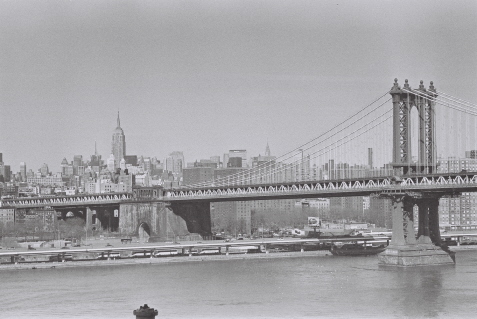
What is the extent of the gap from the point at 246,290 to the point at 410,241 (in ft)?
45.8

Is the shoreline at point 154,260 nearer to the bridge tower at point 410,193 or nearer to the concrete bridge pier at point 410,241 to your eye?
the bridge tower at point 410,193

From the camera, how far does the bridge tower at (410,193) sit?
50188 millimetres

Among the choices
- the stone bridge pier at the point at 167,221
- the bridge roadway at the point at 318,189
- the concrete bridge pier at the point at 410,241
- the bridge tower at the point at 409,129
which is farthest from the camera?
the stone bridge pier at the point at 167,221

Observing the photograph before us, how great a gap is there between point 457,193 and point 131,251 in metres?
19.5

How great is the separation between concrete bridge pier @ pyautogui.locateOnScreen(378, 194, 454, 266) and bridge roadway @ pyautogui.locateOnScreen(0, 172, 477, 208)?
0.90m

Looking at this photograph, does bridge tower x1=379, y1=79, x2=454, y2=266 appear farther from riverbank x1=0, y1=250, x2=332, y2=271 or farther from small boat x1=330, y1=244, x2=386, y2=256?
riverbank x1=0, y1=250, x2=332, y2=271

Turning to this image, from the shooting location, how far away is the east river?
33469 millimetres

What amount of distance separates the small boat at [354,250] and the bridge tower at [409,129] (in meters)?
10.2

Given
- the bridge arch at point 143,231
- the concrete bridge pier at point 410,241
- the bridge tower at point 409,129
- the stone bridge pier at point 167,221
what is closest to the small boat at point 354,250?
the concrete bridge pier at point 410,241

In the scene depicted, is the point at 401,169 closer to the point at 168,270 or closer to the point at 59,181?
the point at 168,270

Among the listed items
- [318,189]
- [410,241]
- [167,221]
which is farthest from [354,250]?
[167,221]

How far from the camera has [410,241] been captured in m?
51.0

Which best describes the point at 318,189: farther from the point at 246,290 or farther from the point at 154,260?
the point at 246,290

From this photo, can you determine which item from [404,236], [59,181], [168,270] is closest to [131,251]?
[168,270]
